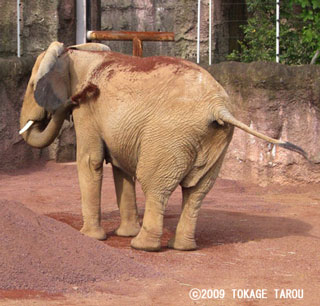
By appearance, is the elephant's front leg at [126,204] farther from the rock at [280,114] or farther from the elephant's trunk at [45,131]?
the rock at [280,114]

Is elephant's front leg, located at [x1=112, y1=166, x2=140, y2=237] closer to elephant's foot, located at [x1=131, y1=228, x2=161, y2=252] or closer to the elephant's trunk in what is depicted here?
the elephant's trunk

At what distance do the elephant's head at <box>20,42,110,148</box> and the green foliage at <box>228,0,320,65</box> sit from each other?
224 inches

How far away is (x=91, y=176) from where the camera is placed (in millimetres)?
8266

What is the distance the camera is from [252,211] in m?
10.4

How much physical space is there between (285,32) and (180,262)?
7.32 meters

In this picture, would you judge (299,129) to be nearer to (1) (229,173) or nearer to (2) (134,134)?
(1) (229,173)

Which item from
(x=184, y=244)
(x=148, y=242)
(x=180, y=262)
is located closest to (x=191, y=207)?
(x=184, y=244)

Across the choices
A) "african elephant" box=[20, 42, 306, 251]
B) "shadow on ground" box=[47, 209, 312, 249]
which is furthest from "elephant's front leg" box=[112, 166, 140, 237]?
"african elephant" box=[20, 42, 306, 251]

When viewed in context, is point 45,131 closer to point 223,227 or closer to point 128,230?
point 128,230

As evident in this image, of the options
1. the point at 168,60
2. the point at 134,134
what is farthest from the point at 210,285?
the point at 168,60

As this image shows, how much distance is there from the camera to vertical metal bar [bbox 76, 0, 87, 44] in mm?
→ 15430

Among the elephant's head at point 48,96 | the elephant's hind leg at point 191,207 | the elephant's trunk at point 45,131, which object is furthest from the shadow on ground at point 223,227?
the elephant's head at point 48,96

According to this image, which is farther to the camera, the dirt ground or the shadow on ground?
the shadow on ground

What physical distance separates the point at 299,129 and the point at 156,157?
5032mm
